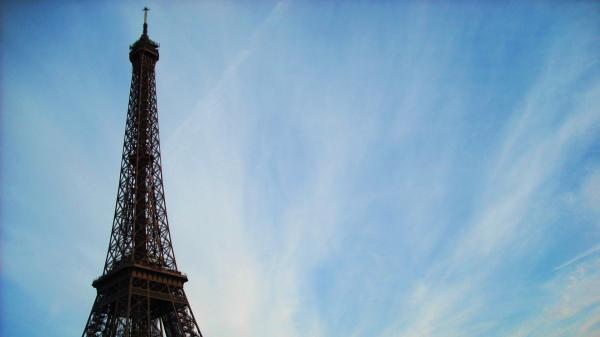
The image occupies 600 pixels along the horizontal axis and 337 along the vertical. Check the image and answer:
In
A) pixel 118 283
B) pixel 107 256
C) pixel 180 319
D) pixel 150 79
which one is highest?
pixel 150 79

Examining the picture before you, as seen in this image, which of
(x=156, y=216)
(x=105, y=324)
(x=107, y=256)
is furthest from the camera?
(x=156, y=216)

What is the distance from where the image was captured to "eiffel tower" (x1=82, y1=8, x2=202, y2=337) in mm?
61469

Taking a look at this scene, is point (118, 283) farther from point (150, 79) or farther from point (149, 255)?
point (150, 79)

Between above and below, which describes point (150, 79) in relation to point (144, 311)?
above

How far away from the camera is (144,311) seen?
205 feet

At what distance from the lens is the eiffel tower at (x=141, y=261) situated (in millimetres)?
61469

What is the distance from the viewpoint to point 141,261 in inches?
2566

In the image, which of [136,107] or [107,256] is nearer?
[107,256]

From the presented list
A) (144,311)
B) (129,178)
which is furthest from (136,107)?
(144,311)

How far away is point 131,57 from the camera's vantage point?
8388cm

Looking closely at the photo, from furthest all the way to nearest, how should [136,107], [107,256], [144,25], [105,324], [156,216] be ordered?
[144,25], [136,107], [156,216], [107,256], [105,324]

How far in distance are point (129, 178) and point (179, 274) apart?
52.4ft

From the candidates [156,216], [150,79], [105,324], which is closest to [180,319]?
[105,324]

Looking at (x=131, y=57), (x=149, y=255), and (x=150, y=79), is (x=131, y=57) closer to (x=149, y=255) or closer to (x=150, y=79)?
(x=150, y=79)
